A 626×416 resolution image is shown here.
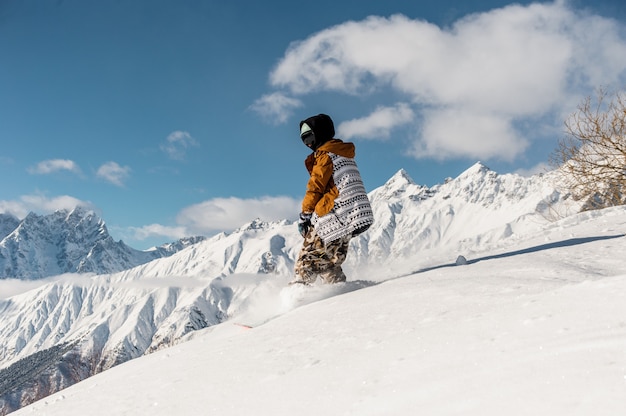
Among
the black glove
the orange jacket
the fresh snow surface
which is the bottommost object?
the fresh snow surface

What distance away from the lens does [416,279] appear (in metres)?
5.51

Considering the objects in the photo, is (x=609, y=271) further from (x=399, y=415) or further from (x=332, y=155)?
(x=399, y=415)

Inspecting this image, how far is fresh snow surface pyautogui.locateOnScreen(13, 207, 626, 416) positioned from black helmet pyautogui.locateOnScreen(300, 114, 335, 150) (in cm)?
257

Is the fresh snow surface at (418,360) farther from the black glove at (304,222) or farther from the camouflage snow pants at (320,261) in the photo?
the black glove at (304,222)

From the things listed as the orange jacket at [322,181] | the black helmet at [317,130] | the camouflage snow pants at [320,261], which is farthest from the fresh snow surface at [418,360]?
the black helmet at [317,130]

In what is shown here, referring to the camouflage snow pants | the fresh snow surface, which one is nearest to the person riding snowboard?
the camouflage snow pants

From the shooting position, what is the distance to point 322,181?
20.5ft

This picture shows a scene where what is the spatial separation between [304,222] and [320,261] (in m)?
0.61

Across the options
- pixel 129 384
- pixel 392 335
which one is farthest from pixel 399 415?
pixel 129 384

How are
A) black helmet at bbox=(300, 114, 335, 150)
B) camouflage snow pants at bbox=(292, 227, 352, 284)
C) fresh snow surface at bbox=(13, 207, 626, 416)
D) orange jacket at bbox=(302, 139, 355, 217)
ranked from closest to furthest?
fresh snow surface at bbox=(13, 207, 626, 416) → orange jacket at bbox=(302, 139, 355, 217) → camouflage snow pants at bbox=(292, 227, 352, 284) → black helmet at bbox=(300, 114, 335, 150)

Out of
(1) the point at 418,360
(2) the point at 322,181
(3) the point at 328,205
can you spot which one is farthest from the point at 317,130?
(1) the point at 418,360

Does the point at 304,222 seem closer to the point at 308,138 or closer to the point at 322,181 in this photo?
the point at 322,181

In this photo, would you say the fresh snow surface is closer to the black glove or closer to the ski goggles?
the black glove

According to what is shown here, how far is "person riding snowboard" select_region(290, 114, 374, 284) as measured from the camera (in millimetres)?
6281
